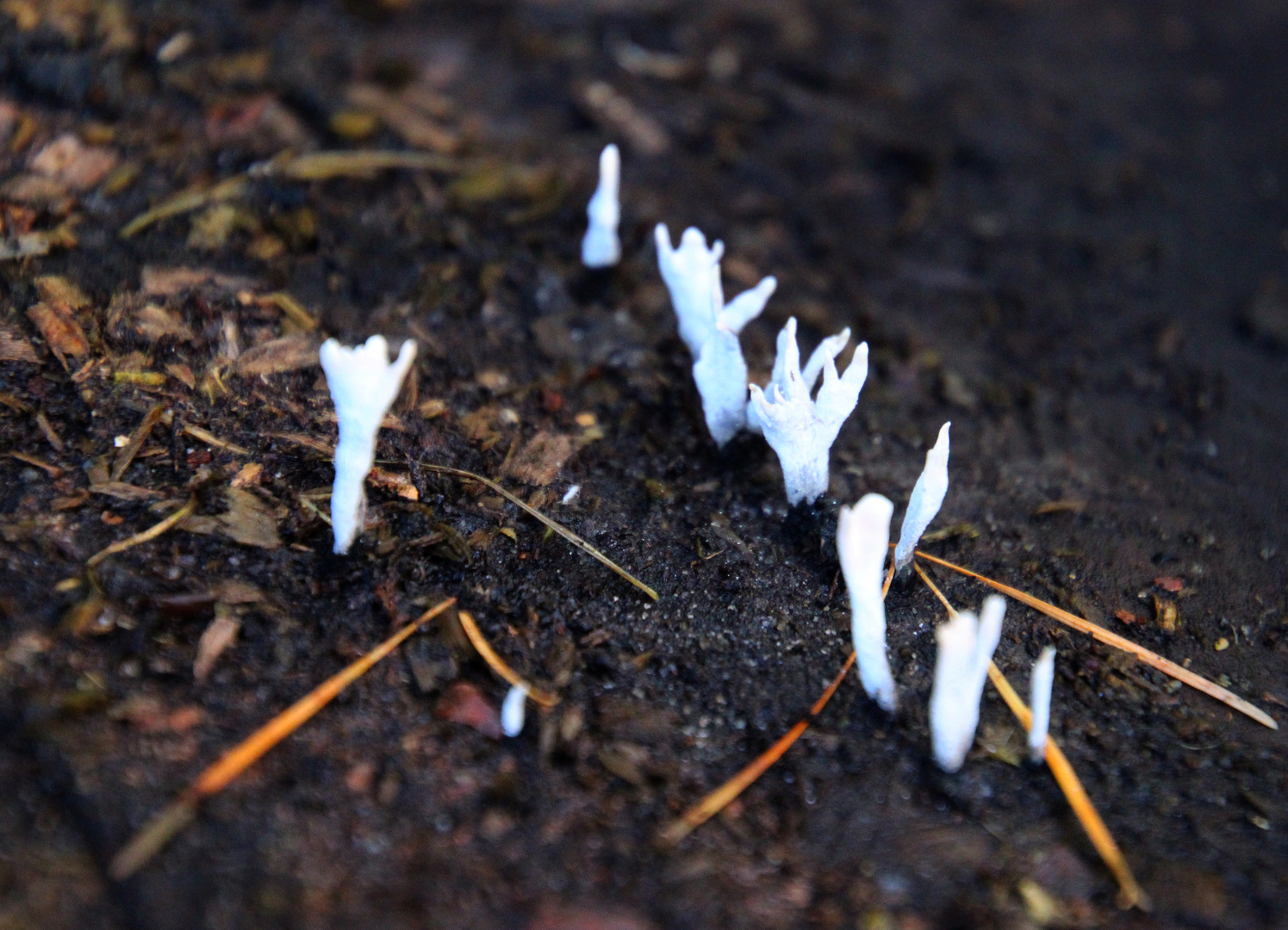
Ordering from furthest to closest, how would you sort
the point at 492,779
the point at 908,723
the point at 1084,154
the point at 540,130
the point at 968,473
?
the point at 1084,154 < the point at 540,130 < the point at 968,473 < the point at 908,723 < the point at 492,779

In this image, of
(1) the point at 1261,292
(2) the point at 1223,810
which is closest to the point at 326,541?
(2) the point at 1223,810

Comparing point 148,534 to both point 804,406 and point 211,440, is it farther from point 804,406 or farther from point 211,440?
point 804,406

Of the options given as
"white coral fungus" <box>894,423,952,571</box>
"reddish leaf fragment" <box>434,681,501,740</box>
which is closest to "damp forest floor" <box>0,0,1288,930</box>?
"reddish leaf fragment" <box>434,681,501,740</box>

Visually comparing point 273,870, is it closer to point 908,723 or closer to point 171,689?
point 171,689

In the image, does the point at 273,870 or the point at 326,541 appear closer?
the point at 273,870

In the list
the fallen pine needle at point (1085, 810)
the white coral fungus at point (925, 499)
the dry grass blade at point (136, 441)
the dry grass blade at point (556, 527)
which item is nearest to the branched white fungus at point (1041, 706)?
the fallen pine needle at point (1085, 810)

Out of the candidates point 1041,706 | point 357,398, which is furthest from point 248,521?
point 1041,706

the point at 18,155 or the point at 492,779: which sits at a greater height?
the point at 18,155
